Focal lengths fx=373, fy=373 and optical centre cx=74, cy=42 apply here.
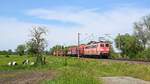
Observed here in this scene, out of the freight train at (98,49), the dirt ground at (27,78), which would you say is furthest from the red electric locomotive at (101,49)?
the dirt ground at (27,78)

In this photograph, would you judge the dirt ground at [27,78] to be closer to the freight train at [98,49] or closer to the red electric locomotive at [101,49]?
the red electric locomotive at [101,49]

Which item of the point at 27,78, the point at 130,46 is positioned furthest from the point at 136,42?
the point at 27,78

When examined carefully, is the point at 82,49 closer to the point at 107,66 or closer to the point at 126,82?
the point at 107,66

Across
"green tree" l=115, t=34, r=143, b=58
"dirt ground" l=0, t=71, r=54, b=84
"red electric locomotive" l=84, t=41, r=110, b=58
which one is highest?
"green tree" l=115, t=34, r=143, b=58

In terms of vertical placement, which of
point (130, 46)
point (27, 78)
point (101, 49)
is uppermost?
point (130, 46)

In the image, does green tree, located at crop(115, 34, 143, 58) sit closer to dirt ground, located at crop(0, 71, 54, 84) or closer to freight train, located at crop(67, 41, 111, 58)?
freight train, located at crop(67, 41, 111, 58)

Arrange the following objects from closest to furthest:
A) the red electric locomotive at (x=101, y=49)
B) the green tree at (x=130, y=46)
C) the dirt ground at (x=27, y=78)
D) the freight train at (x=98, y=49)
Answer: the dirt ground at (x=27, y=78) < the red electric locomotive at (x=101, y=49) < the freight train at (x=98, y=49) < the green tree at (x=130, y=46)

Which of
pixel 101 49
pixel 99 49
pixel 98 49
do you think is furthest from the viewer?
pixel 98 49

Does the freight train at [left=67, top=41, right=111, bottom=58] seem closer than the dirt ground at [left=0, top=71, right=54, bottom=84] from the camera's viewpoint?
No

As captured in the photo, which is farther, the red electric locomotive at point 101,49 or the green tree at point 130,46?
the green tree at point 130,46

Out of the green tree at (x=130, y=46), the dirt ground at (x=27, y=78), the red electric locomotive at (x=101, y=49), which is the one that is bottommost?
the dirt ground at (x=27, y=78)

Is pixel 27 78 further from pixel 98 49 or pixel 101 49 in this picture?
pixel 98 49

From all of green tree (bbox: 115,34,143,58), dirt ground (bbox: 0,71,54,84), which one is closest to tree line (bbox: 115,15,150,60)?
green tree (bbox: 115,34,143,58)

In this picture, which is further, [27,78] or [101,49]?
[101,49]
